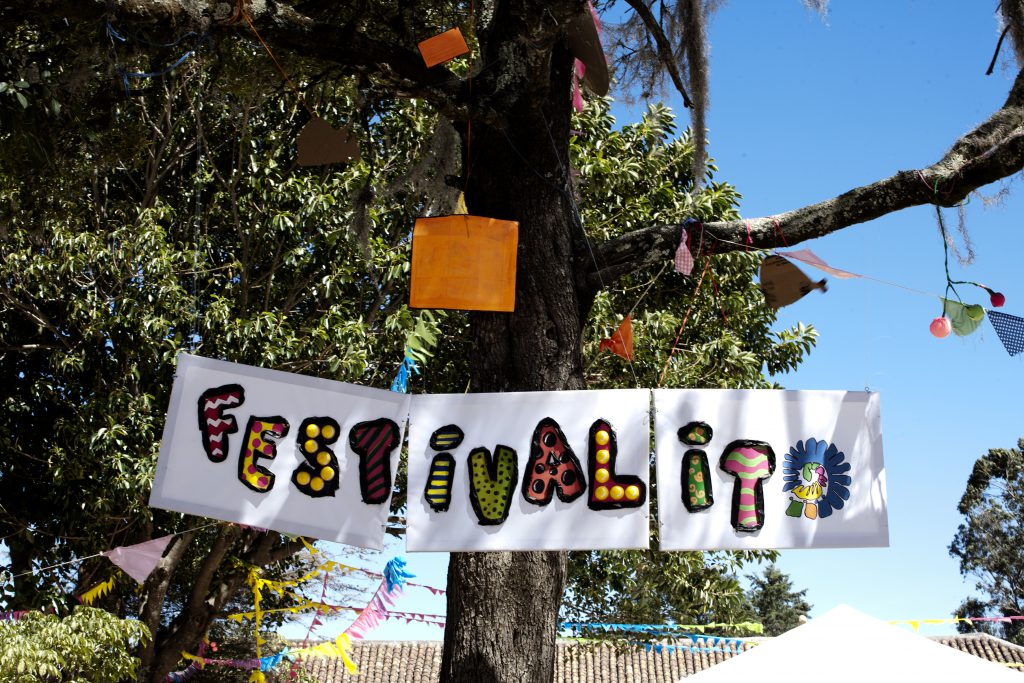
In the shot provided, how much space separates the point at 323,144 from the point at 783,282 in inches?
95.7

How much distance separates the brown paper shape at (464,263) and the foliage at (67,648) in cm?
517

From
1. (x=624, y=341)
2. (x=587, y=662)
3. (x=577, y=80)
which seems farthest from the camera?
(x=587, y=662)

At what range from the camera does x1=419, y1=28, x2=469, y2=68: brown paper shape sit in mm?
4801

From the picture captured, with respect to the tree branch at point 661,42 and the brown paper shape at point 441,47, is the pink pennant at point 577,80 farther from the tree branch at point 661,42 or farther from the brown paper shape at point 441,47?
the brown paper shape at point 441,47

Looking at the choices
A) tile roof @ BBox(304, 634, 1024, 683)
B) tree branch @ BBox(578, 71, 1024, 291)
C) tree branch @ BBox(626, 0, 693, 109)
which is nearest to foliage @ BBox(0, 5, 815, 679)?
tree branch @ BBox(626, 0, 693, 109)

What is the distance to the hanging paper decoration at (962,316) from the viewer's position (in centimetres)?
526

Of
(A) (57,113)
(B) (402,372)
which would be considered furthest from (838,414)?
(A) (57,113)

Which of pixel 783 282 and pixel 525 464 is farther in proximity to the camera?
pixel 783 282

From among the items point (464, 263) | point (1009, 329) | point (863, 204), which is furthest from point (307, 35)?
point (1009, 329)

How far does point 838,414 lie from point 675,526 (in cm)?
83

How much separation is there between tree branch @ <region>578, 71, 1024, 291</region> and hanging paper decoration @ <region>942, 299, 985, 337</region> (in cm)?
66

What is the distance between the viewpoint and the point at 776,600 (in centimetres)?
4434

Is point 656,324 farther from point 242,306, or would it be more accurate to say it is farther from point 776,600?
point 776,600

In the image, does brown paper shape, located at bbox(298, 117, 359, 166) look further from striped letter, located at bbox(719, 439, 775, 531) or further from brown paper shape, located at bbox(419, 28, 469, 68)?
striped letter, located at bbox(719, 439, 775, 531)
